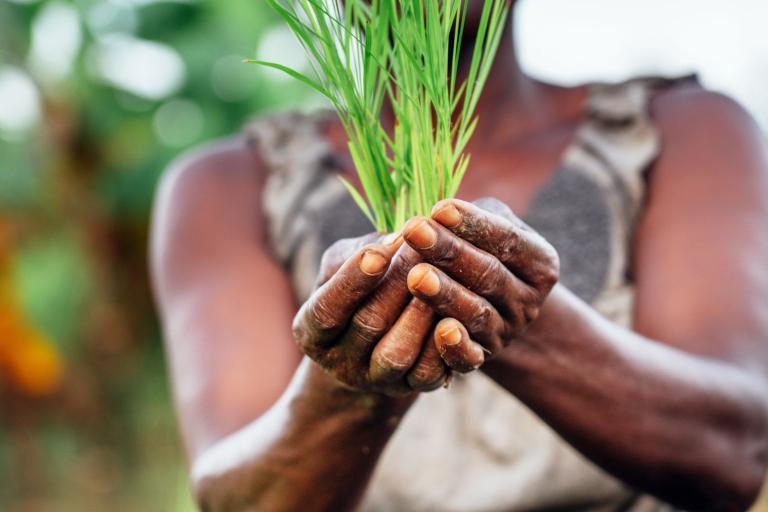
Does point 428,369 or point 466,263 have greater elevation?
point 466,263

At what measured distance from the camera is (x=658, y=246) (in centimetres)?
144

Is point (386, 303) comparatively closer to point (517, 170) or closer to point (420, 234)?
point (420, 234)

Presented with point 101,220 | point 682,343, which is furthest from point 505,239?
point 101,220

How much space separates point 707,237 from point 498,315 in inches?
23.4

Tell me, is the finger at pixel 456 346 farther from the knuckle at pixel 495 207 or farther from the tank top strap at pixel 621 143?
the tank top strap at pixel 621 143

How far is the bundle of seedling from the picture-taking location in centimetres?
95

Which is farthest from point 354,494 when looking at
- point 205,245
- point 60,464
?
point 60,464

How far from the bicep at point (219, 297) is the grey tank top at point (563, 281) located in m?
0.06

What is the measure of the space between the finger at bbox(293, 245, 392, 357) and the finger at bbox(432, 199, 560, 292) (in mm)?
66

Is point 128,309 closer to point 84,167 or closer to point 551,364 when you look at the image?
point 84,167

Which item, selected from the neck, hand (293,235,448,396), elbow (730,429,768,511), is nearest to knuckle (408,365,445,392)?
hand (293,235,448,396)

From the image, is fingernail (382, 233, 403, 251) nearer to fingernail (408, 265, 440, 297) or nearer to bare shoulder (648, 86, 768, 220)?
fingernail (408, 265, 440, 297)

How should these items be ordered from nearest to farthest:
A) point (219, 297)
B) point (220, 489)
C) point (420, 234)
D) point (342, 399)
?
point (420, 234)
point (342, 399)
point (220, 489)
point (219, 297)

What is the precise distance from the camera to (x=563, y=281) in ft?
4.87
